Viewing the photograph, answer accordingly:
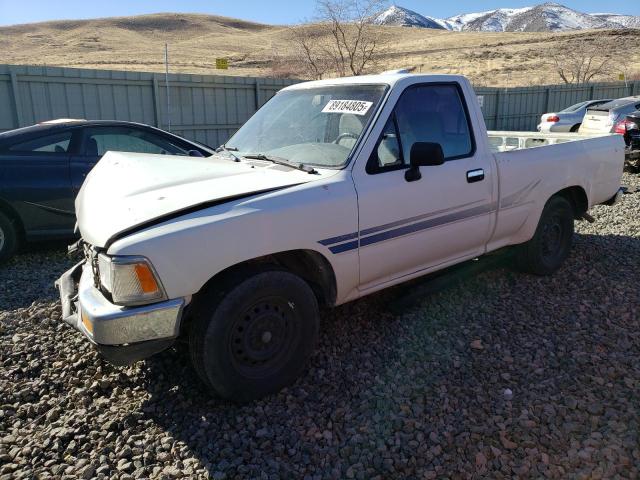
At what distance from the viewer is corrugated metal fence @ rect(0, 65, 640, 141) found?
31.2 ft

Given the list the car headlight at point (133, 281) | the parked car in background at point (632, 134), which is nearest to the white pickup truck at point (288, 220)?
the car headlight at point (133, 281)

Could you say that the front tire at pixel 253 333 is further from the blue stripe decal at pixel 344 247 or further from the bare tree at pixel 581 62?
the bare tree at pixel 581 62

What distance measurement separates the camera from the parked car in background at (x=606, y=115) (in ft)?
44.1

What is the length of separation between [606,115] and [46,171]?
42.5ft

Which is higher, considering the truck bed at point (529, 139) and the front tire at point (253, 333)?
the truck bed at point (529, 139)

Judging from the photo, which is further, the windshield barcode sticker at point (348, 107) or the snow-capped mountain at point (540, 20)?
the snow-capped mountain at point (540, 20)

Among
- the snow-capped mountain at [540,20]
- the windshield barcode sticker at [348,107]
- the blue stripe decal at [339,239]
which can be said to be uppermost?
the snow-capped mountain at [540,20]

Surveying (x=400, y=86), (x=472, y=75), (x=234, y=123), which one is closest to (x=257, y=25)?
(x=472, y=75)

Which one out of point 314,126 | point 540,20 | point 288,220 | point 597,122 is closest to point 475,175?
point 314,126

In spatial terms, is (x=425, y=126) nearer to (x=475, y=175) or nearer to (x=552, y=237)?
(x=475, y=175)

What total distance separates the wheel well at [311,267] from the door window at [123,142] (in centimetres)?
357

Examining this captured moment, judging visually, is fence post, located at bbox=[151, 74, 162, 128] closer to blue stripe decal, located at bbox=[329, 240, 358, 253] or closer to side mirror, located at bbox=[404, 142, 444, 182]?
side mirror, located at bbox=[404, 142, 444, 182]

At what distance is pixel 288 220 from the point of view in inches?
124

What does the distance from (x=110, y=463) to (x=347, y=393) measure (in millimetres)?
1395
